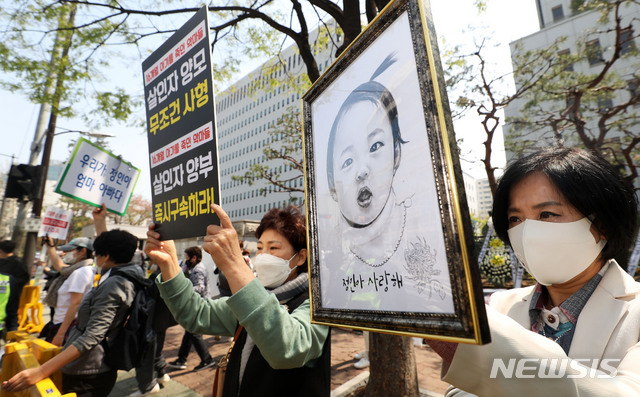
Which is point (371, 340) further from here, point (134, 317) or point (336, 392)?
point (134, 317)

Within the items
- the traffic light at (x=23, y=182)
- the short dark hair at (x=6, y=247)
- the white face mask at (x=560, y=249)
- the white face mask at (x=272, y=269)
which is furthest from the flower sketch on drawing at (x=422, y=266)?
the traffic light at (x=23, y=182)

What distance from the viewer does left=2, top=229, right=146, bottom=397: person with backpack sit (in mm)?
2361

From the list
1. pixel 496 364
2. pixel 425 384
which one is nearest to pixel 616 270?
pixel 496 364

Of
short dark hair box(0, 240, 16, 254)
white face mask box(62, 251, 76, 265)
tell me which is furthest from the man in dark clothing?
white face mask box(62, 251, 76, 265)

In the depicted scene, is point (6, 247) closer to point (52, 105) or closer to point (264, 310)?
point (52, 105)

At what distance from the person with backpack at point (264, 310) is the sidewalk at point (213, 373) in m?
2.87

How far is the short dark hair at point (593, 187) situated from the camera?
99cm

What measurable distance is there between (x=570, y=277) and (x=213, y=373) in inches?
200

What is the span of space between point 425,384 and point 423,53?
4.63 m

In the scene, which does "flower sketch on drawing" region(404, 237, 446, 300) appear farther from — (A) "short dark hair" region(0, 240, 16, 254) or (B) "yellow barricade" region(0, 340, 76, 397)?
→ (A) "short dark hair" region(0, 240, 16, 254)

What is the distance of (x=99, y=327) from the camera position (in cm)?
249

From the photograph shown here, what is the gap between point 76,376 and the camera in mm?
2512

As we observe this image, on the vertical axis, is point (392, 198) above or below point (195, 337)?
above

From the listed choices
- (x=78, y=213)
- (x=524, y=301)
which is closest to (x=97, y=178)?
(x=524, y=301)
